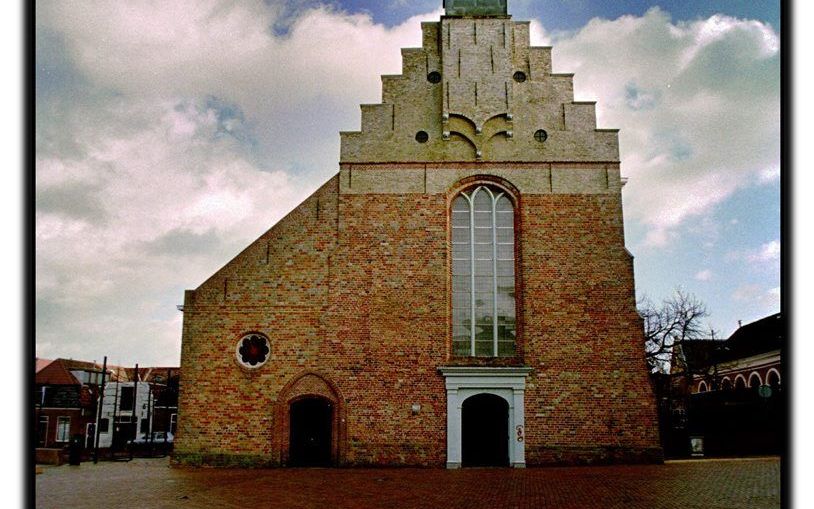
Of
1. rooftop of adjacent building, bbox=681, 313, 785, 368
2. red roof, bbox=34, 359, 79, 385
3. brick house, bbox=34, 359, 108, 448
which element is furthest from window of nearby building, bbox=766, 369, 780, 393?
red roof, bbox=34, 359, 79, 385

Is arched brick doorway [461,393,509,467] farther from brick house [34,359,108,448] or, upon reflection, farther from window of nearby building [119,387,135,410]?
window of nearby building [119,387,135,410]

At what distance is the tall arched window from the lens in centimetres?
1962

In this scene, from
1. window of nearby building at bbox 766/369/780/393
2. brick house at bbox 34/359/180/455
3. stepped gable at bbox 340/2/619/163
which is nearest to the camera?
stepped gable at bbox 340/2/619/163

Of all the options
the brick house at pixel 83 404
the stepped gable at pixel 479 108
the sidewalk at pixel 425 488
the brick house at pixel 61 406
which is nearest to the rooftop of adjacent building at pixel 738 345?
the stepped gable at pixel 479 108

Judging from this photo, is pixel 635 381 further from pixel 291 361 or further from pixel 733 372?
pixel 733 372

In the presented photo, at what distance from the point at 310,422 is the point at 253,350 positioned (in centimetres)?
269

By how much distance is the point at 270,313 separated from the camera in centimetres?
1948

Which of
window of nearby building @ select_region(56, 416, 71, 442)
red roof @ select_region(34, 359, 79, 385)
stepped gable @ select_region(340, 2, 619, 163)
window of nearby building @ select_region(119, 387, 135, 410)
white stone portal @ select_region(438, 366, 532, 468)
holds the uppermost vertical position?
stepped gable @ select_region(340, 2, 619, 163)

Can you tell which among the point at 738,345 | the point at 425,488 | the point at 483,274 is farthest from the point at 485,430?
the point at 738,345

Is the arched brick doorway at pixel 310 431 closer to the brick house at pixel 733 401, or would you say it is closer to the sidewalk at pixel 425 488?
the sidewalk at pixel 425 488

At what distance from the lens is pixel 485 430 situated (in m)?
20.0

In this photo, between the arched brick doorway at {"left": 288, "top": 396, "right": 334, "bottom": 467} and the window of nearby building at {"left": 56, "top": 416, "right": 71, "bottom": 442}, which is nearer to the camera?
the arched brick doorway at {"left": 288, "top": 396, "right": 334, "bottom": 467}

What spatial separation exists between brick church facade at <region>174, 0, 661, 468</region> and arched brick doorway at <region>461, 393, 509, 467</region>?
0.20 feet
